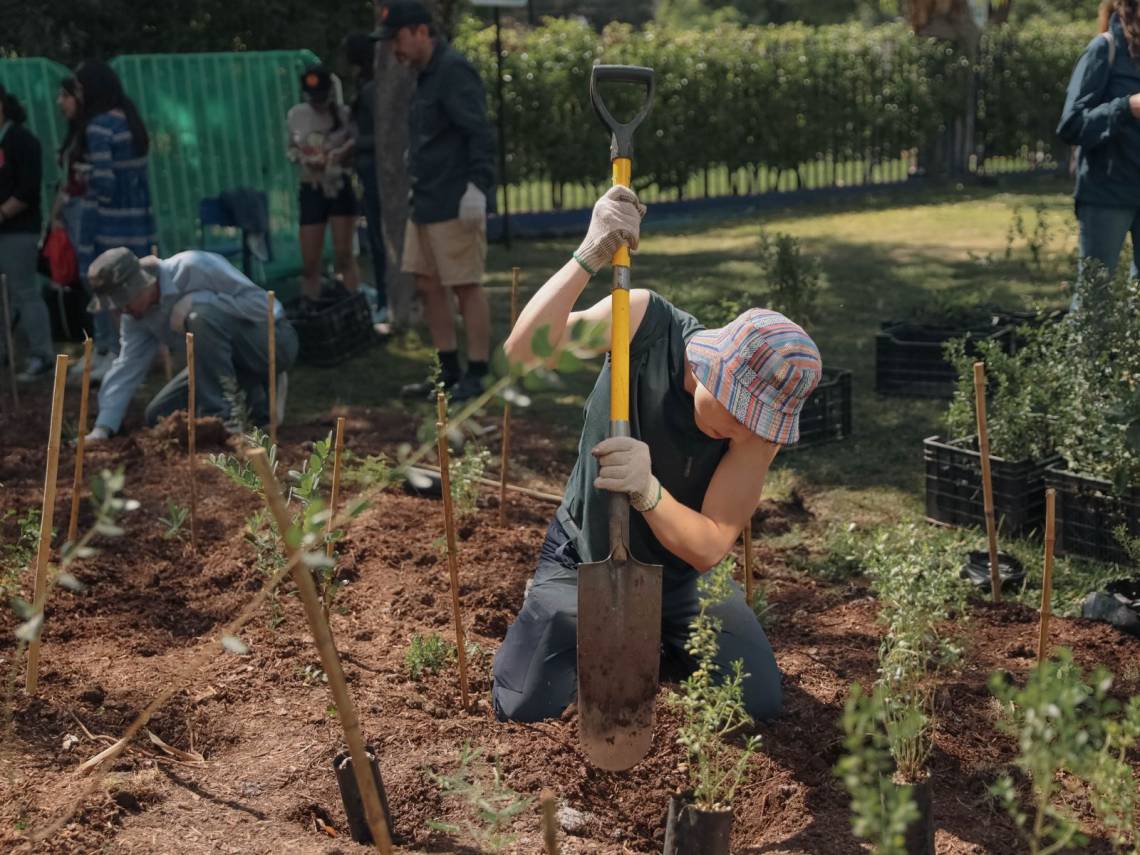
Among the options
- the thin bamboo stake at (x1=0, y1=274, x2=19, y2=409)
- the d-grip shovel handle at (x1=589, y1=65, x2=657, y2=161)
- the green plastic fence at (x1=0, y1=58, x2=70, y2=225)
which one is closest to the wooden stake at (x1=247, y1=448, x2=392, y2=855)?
the d-grip shovel handle at (x1=589, y1=65, x2=657, y2=161)

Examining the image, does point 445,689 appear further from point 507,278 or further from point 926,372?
point 507,278

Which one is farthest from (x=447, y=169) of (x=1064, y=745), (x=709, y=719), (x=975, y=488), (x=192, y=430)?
(x=1064, y=745)

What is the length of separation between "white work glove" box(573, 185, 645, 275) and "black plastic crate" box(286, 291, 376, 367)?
494cm

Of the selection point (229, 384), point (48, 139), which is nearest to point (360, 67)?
point (48, 139)

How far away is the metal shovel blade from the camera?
316 cm

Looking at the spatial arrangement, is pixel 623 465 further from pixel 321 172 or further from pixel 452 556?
pixel 321 172

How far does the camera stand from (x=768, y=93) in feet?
50.1

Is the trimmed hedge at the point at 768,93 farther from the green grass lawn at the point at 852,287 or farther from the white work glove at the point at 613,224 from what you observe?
the white work glove at the point at 613,224

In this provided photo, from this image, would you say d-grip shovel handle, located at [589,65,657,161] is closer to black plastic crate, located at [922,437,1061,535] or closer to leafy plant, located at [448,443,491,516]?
leafy plant, located at [448,443,491,516]

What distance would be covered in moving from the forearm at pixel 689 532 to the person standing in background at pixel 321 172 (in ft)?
19.5

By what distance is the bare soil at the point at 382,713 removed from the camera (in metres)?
3.05

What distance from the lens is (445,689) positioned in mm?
3732

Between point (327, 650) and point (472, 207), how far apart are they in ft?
16.9

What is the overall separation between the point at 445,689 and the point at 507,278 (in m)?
7.63
